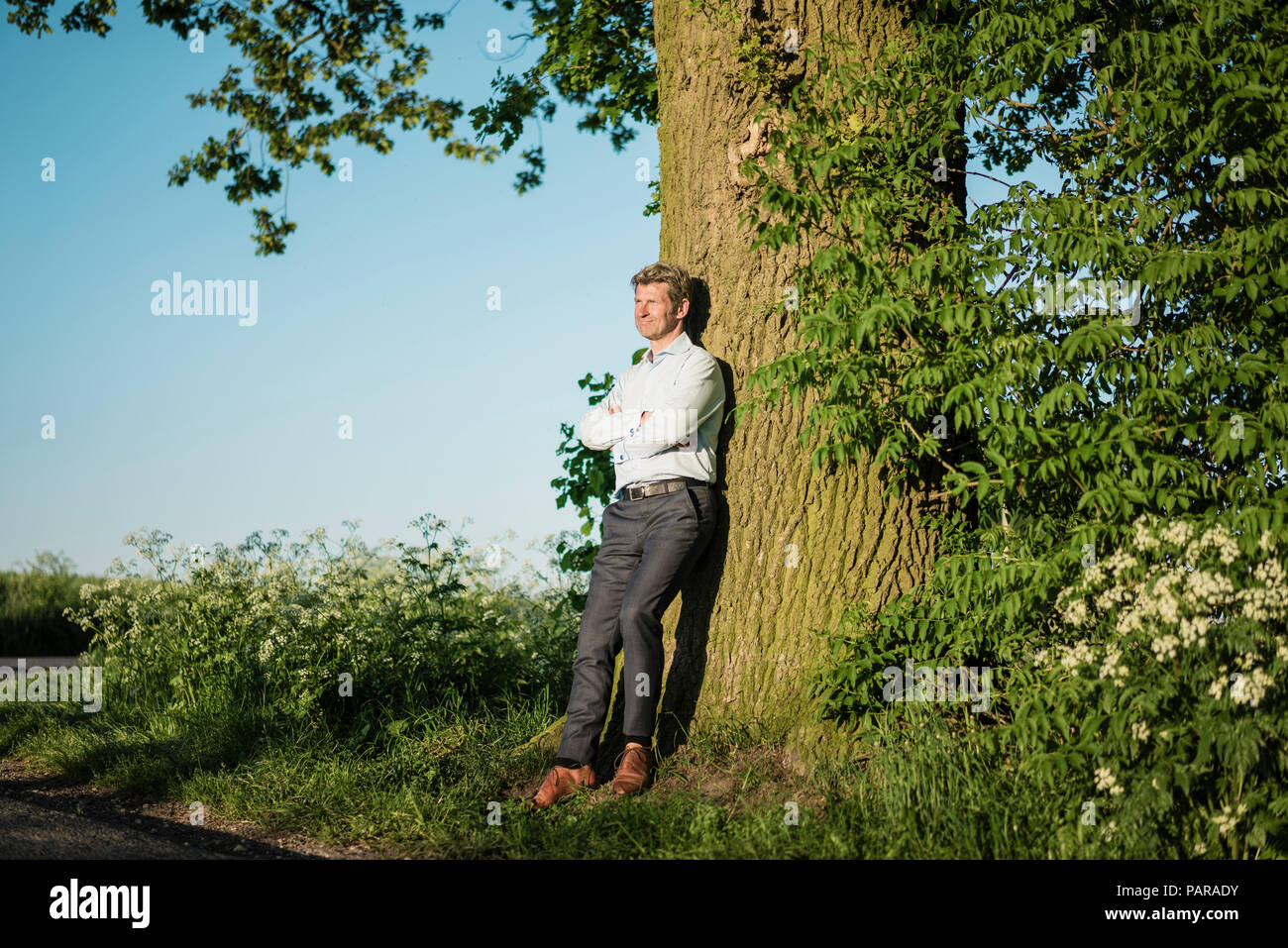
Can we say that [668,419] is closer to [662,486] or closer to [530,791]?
[662,486]

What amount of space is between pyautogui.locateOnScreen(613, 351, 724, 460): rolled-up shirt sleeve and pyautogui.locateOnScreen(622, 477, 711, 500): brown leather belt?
0.50 feet

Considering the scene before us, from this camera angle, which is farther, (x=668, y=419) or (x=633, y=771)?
(x=668, y=419)

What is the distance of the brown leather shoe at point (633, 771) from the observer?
14.6 ft

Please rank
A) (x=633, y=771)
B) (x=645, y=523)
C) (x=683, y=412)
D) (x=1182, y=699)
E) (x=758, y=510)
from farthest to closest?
(x=758, y=510) → (x=645, y=523) → (x=683, y=412) → (x=633, y=771) → (x=1182, y=699)

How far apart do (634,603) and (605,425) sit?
98 centimetres

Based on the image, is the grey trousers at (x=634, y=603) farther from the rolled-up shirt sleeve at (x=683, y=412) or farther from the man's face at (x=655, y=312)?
the man's face at (x=655, y=312)

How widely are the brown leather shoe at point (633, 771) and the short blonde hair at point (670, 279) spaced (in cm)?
217

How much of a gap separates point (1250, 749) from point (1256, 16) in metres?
3.03

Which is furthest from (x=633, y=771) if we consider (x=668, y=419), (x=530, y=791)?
(x=668, y=419)

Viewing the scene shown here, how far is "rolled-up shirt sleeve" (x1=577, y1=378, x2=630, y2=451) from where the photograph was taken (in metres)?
5.02

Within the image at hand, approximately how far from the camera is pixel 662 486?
4.87 m
